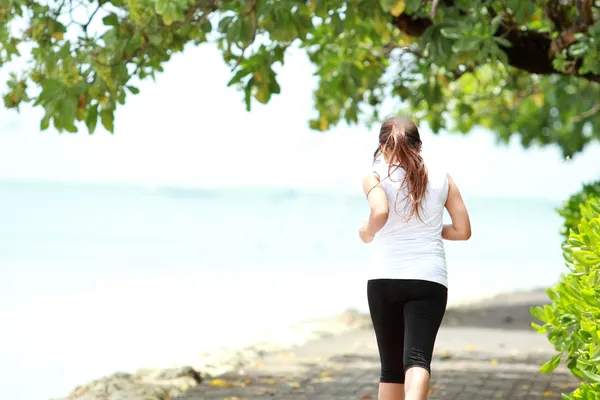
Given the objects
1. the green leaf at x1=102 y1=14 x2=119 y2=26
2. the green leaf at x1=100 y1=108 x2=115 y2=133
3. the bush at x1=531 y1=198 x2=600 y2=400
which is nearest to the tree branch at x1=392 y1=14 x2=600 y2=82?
the green leaf at x1=102 y1=14 x2=119 y2=26

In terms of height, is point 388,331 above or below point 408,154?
below

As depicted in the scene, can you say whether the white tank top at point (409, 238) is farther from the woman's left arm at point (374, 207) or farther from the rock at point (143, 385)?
the rock at point (143, 385)

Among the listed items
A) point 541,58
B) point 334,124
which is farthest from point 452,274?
point 541,58

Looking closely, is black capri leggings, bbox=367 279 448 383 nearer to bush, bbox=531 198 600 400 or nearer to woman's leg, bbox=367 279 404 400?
woman's leg, bbox=367 279 404 400

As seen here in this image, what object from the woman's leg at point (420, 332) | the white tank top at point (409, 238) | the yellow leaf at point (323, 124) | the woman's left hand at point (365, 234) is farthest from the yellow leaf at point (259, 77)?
the yellow leaf at point (323, 124)

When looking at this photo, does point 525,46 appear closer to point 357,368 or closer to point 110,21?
point 357,368

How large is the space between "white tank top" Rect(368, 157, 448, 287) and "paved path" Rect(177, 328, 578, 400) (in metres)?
2.86

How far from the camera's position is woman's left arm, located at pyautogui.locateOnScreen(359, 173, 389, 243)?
473cm

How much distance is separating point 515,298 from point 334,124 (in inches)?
244

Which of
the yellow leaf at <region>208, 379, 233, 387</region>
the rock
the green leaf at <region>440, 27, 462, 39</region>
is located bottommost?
the yellow leaf at <region>208, 379, 233, 387</region>

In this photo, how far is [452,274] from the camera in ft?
103

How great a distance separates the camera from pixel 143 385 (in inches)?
305

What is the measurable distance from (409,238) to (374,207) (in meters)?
0.25

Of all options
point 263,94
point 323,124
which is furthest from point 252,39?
point 323,124
